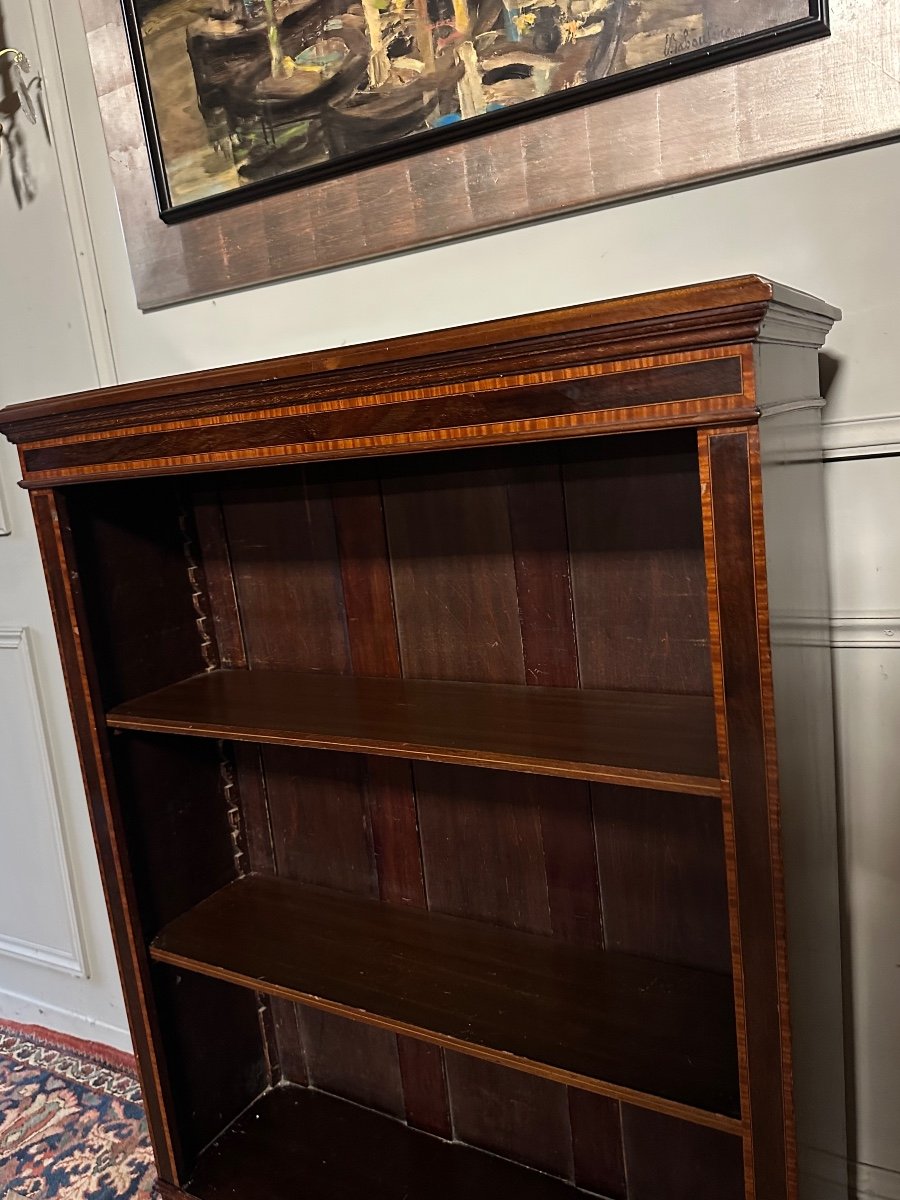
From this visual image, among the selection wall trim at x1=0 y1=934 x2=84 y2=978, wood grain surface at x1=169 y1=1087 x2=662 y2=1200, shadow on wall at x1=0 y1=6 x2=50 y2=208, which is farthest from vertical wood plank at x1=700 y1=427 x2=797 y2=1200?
wall trim at x1=0 y1=934 x2=84 y2=978

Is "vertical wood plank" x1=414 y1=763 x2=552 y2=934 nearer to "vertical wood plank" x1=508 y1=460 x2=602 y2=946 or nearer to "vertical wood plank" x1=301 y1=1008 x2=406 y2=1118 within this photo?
"vertical wood plank" x1=508 y1=460 x2=602 y2=946

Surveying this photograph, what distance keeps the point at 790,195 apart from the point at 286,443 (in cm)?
61

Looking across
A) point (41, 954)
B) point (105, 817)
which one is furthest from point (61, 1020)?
point (105, 817)

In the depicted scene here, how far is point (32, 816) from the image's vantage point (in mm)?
1900

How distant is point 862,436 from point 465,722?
55 centimetres

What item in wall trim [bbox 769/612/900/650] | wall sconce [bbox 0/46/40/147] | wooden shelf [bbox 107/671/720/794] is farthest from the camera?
wall sconce [bbox 0/46/40/147]

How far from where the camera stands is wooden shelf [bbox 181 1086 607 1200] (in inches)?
53.4

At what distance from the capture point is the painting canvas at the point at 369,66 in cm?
103

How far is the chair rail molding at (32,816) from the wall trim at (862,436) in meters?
1.44

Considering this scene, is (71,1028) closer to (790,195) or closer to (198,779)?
(198,779)

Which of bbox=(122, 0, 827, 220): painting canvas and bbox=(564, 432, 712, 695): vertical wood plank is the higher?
bbox=(122, 0, 827, 220): painting canvas

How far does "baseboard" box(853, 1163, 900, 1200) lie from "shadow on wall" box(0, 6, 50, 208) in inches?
74.8

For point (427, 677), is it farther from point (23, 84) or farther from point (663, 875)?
point (23, 84)
